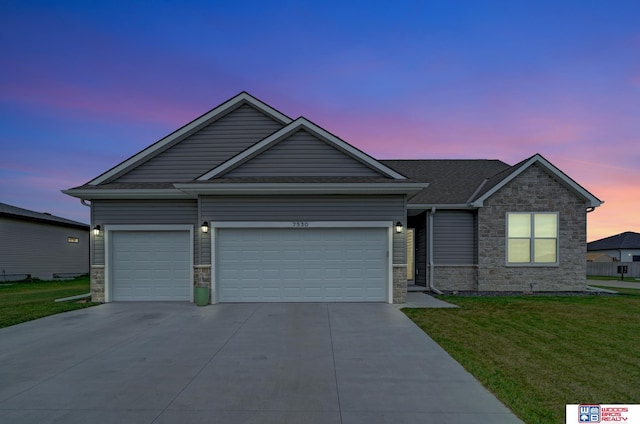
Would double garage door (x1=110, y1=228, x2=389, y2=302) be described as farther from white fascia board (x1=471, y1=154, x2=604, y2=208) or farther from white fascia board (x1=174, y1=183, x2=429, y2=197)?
white fascia board (x1=471, y1=154, x2=604, y2=208)

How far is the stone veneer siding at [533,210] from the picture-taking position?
43.8 feet

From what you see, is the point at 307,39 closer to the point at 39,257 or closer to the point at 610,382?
the point at 610,382

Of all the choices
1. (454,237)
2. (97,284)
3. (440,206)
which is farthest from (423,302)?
(97,284)

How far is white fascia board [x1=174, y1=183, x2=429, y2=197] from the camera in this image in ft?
33.8

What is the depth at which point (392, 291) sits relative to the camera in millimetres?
10695

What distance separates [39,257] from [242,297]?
68.1 feet

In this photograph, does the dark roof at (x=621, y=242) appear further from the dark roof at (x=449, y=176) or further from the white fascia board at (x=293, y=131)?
the white fascia board at (x=293, y=131)

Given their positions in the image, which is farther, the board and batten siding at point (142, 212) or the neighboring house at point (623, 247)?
the neighboring house at point (623, 247)

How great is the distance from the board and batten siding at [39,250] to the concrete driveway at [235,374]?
57.0 ft

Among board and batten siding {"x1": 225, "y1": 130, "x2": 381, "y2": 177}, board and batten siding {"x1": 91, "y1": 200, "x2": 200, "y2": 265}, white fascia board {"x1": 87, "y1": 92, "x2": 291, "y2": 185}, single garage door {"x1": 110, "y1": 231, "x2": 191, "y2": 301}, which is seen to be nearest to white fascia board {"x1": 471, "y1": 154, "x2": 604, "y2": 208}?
board and batten siding {"x1": 225, "y1": 130, "x2": 381, "y2": 177}

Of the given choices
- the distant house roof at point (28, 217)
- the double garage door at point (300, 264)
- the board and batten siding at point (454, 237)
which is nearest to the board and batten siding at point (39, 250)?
the distant house roof at point (28, 217)

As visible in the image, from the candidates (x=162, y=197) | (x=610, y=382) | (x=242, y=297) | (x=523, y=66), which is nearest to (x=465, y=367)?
(x=610, y=382)

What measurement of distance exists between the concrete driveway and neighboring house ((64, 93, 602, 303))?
8.00 feet

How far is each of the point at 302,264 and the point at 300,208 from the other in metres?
1.88
